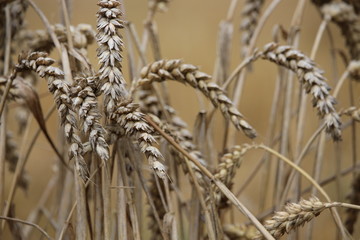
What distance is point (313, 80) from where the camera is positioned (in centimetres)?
106

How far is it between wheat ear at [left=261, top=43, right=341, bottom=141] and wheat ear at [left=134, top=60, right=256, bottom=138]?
0.12 metres

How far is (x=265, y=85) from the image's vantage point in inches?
133

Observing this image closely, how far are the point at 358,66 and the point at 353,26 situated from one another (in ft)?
0.67

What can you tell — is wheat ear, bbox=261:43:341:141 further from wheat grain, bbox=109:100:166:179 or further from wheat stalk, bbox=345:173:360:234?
wheat stalk, bbox=345:173:360:234

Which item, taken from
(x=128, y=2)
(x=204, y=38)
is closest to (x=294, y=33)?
(x=204, y=38)

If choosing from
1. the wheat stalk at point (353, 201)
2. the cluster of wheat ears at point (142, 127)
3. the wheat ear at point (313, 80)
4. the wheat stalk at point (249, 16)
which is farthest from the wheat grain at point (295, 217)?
the wheat stalk at point (249, 16)

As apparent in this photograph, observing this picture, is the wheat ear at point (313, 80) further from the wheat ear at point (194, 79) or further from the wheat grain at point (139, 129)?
the wheat grain at point (139, 129)

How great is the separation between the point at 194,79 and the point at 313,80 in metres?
0.20

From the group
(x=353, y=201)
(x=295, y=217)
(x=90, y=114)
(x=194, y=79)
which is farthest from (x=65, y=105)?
(x=353, y=201)

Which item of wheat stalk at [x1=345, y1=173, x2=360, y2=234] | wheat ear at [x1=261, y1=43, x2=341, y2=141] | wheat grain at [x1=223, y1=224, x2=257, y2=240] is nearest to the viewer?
wheat ear at [x1=261, y1=43, x2=341, y2=141]

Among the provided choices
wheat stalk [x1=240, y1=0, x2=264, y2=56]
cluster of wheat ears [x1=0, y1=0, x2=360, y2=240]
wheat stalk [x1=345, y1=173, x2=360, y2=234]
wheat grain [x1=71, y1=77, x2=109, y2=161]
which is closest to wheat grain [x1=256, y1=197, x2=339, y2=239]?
cluster of wheat ears [x1=0, y1=0, x2=360, y2=240]

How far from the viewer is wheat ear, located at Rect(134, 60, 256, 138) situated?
105cm

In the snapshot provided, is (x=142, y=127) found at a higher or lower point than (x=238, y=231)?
higher

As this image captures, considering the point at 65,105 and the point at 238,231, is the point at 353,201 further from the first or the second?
the point at 65,105
